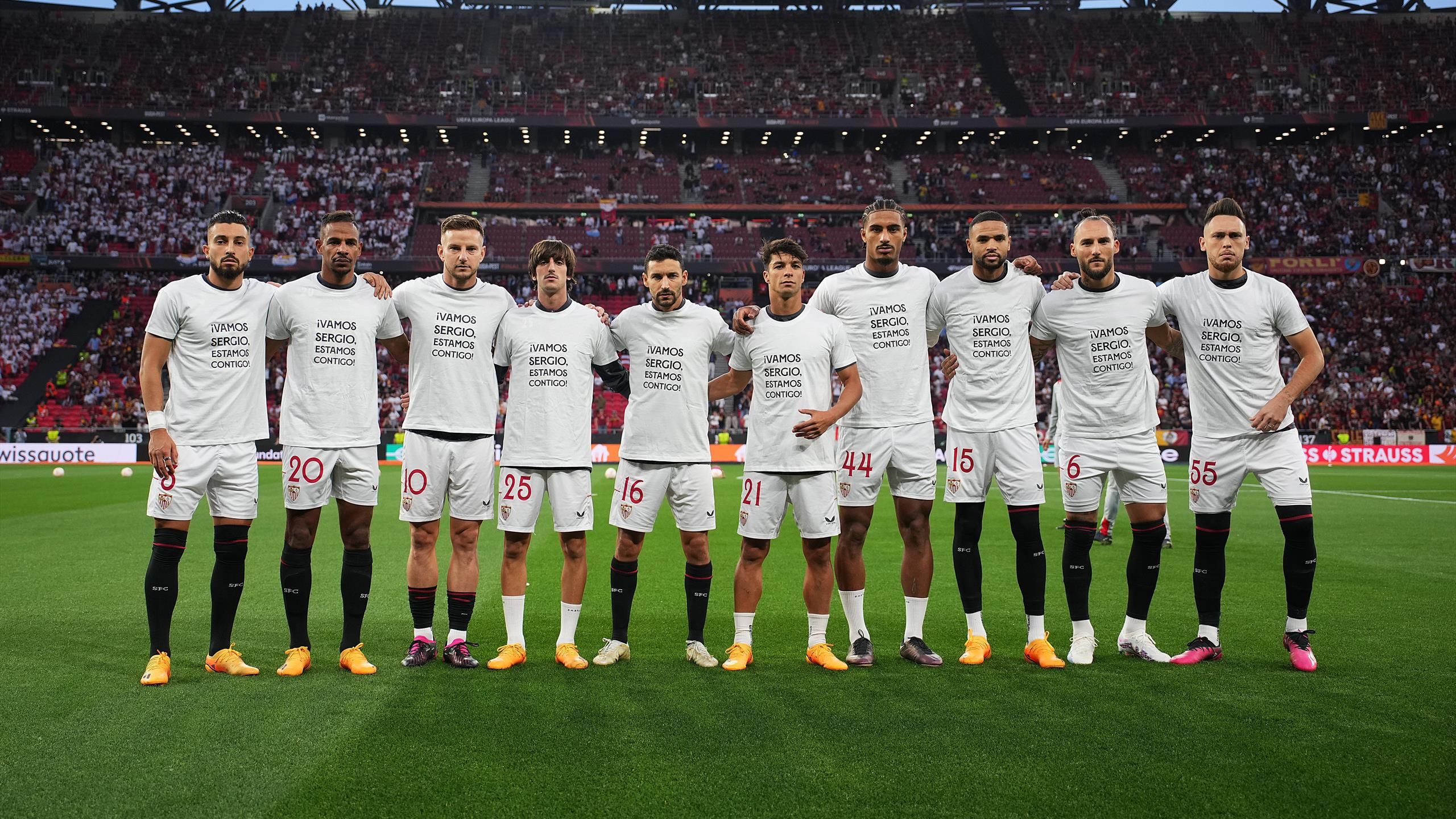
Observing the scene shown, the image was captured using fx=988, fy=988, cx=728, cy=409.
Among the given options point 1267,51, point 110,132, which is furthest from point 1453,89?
point 110,132

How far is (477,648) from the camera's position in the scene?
6.64 metres

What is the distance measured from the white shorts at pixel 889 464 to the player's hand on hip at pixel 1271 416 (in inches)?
78.9

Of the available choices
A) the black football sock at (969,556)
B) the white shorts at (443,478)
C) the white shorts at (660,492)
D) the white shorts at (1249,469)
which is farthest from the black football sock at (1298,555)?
the white shorts at (443,478)

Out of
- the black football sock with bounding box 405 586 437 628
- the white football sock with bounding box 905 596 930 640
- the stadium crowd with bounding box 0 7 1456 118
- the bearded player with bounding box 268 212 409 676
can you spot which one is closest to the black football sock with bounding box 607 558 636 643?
the black football sock with bounding box 405 586 437 628

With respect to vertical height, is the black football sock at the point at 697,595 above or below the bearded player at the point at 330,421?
below

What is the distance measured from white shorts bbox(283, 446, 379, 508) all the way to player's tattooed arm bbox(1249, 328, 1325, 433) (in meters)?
5.46

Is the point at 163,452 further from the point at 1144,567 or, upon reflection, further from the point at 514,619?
the point at 1144,567

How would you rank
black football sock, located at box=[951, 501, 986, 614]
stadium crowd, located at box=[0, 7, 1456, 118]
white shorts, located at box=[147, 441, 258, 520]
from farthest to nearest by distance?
stadium crowd, located at box=[0, 7, 1456, 118] → black football sock, located at box=[951, 501, 986, 614] → white shorts, located at box=[147, 441, 258, 520]

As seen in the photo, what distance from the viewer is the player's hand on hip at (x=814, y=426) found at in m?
6.04

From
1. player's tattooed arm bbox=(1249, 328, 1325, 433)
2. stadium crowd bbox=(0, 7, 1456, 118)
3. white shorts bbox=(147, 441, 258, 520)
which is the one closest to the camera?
white shorts bbox=(147, 441, 258, 520)

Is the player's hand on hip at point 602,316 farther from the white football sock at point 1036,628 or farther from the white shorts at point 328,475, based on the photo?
the white football sock at point 1036,628

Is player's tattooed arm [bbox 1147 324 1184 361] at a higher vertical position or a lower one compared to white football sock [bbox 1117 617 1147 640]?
higher

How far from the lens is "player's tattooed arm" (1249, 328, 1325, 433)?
6.12m

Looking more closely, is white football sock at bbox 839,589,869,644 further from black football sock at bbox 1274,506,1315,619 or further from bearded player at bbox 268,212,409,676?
bearded player at bbox 268,212,409,676
